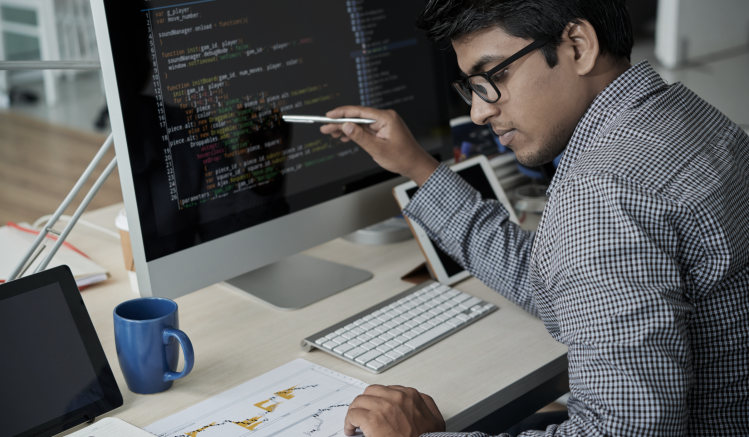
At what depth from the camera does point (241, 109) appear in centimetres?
107

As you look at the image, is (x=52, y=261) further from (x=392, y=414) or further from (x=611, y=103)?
(x=611, y=103)

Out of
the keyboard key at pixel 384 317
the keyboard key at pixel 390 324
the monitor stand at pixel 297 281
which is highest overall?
the monitor stand at pixel 297 281

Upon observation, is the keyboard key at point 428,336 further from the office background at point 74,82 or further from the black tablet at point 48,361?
the office background at point 74,82

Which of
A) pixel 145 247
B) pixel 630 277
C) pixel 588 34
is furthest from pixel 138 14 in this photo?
pixel 630 277

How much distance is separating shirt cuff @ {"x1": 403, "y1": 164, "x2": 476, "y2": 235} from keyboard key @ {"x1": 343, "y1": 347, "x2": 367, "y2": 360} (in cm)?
28

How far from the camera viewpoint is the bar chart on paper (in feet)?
2.74

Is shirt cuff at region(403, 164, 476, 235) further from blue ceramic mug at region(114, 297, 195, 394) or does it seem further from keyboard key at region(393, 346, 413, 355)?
blue ceramic mug at region(114, 297, 195, 394)

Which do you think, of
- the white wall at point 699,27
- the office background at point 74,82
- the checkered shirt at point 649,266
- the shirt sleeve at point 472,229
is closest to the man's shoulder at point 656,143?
the checkered shirt at point 649,266

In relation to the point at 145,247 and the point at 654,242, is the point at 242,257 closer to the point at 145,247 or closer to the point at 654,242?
the point at 145,247

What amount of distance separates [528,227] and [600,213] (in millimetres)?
738

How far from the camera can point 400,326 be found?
107 centimetres

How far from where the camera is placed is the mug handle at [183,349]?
0.89m

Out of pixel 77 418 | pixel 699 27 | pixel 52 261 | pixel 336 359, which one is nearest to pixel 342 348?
pixel 336 359

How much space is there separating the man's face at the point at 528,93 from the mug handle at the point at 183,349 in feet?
1.63
